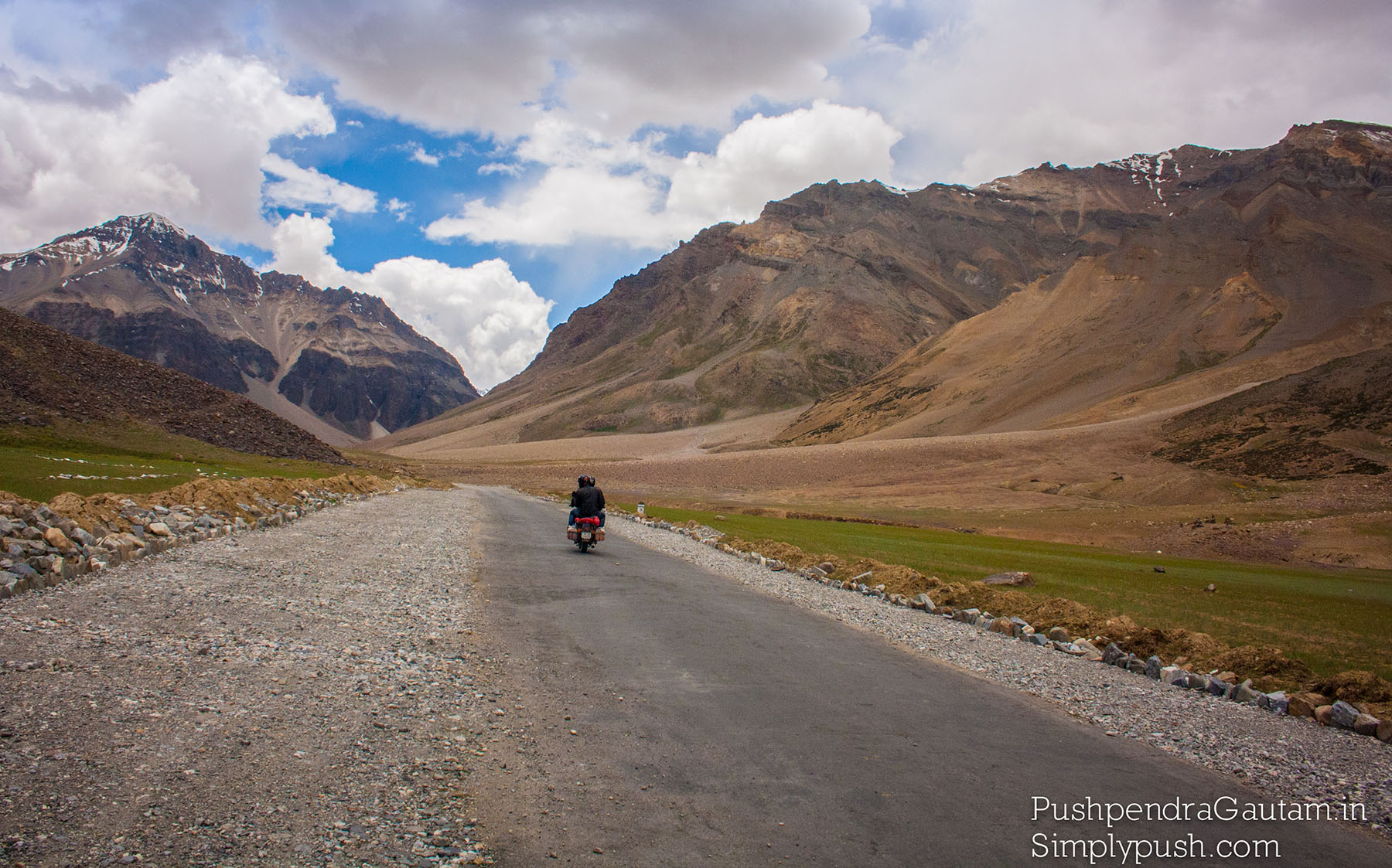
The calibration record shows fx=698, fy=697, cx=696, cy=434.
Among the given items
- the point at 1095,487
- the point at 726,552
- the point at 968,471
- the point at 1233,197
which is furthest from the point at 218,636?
the point at 1233,197

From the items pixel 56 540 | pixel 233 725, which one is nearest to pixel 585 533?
pixel 56 540

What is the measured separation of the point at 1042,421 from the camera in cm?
9212

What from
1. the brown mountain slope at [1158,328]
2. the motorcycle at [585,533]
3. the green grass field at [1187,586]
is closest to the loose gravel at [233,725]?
the motorcycle at [585,533]

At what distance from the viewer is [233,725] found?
18.7 feet

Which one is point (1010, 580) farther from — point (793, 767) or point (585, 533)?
point (793, 767)

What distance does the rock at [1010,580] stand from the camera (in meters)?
18.1

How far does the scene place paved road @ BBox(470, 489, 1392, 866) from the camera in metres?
4.69

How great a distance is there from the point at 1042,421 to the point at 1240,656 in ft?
295

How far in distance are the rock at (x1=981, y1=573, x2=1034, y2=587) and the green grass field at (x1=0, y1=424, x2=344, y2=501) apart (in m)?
22.5

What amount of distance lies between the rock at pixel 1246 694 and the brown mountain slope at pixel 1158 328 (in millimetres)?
84185

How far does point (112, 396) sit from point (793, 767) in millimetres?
52172

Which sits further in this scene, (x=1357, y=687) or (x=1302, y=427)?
(x=1302, y=427)

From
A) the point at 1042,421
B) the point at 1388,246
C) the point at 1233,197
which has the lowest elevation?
the point at 1042,421

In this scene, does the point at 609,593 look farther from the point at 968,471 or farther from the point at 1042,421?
the point at 1042,421
